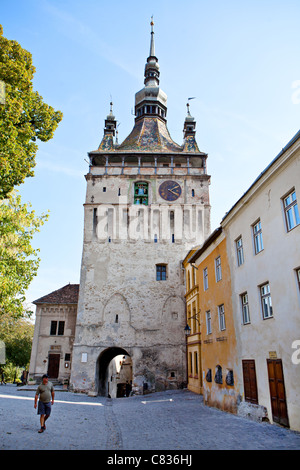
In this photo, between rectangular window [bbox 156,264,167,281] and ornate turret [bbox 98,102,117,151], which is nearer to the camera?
rectangular window [bbox 156,264,167,281]

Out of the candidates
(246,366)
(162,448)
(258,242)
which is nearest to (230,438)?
(162,448)

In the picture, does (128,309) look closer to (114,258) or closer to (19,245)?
(114,258)

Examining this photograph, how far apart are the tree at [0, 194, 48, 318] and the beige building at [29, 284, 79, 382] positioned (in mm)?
15624

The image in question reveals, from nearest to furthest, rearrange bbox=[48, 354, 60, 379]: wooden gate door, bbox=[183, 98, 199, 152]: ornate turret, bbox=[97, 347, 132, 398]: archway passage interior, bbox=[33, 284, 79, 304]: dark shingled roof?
bbox=[48, 354, 60, 379]: wooden gate door
bbox=[33, 284, 79, 304]: dark shingled roof
bbox=[97, 347, 132, 398]: archway passage interior
bbox=[183, 98, 199, 152]: ornate turret

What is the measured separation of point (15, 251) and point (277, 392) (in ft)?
31.6

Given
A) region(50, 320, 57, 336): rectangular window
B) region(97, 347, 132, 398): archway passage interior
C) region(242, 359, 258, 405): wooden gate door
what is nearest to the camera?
region(242, 359, 258, 405): wooden gate door

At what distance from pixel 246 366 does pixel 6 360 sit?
3273 cm

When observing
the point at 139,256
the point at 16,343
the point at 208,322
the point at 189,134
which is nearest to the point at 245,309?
the point at 208,322

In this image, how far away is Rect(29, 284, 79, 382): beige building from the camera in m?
27.2

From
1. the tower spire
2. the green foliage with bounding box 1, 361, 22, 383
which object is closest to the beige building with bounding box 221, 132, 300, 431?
the green foliage with bounding box 1, 361, 22, 383

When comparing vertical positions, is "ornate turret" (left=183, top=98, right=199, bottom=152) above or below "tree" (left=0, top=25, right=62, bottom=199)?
above

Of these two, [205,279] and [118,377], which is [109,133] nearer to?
[205,279]

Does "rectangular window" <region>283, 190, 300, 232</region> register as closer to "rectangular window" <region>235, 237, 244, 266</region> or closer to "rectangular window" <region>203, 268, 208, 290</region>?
"rectangular window" <region>235, 237, 244, 266</region>

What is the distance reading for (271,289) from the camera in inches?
394
